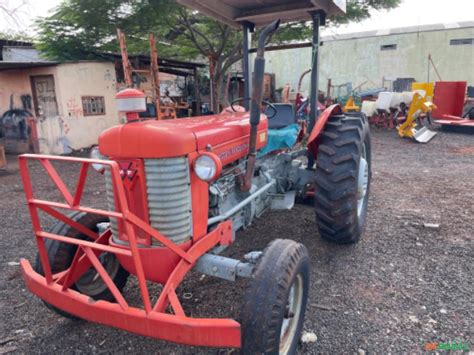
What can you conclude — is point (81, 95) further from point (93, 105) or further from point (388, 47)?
point (388, 47)

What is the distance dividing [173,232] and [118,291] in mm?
385

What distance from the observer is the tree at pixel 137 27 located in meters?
9.61

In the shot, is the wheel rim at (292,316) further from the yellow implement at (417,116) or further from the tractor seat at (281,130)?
the yellow implement at (417,116)

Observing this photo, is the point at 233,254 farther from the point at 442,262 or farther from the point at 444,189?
the point at 444,189

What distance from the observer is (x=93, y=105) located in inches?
390

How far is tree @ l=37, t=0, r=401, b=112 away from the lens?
961 cm

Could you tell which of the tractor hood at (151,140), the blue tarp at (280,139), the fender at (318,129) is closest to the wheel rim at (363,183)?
the fender at (318,129)

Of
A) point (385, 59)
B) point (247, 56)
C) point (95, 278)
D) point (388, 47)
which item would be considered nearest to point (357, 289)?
point (95, 278)

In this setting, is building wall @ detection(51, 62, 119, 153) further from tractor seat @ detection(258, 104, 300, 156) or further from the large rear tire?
the large rear tire

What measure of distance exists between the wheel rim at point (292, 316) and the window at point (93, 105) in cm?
910

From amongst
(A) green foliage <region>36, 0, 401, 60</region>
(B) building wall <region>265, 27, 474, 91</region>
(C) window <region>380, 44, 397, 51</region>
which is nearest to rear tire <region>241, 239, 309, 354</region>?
(A) green foliage <region>36, 0, 401, 60</region>

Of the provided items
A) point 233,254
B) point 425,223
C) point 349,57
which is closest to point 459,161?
point 425,223

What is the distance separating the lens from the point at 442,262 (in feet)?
9.87

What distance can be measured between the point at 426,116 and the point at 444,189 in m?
6.72
